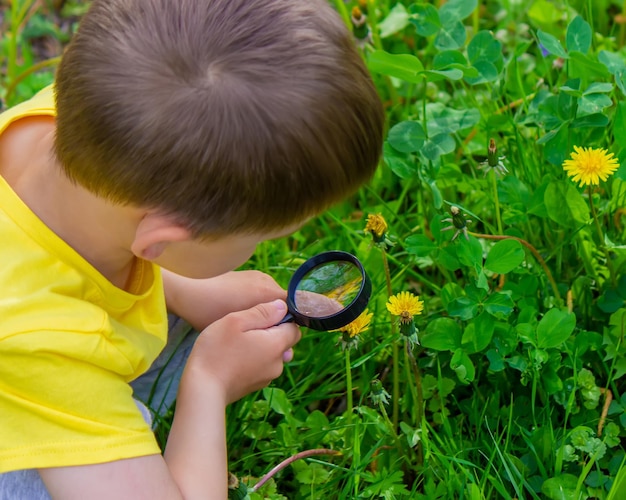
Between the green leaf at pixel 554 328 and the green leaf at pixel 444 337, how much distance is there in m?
0.13

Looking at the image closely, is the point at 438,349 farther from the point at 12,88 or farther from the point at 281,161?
the point at 12,88

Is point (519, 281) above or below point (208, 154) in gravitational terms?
below

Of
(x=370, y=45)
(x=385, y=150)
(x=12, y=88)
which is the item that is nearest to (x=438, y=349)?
(x=385, y=150)

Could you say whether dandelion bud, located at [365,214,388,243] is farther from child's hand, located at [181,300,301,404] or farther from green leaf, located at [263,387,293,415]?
green leaf, located at [263,387,293,415]

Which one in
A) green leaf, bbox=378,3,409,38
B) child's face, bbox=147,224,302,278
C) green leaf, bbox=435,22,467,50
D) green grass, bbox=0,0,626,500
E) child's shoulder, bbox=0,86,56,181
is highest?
child's shoulder, bbox=0,86,56,181

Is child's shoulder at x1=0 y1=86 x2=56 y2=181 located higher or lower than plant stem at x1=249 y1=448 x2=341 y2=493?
higher

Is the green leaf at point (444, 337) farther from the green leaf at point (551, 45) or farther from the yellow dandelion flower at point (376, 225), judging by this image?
the green leaf at point (551, 45)

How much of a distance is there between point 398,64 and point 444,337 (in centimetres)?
51

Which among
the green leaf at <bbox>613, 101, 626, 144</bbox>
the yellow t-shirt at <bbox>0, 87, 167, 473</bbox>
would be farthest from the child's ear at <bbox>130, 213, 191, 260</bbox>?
the green leaf at <bbox>613, 101, 626, 144</bbox>

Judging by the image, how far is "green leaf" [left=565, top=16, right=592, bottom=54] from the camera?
1722mm

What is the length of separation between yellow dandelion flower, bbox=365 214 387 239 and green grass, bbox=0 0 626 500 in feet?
0.09

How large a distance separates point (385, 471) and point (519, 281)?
16.1 inches

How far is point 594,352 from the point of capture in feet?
5.31

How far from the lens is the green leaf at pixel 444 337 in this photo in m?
1.52
